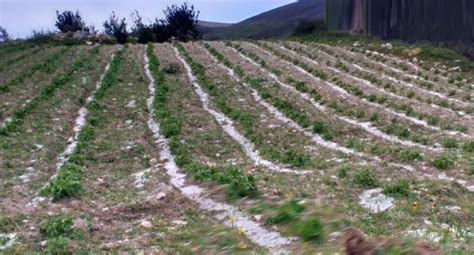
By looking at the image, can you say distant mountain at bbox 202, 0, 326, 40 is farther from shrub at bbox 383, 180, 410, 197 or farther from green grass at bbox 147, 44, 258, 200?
shrub at bbox 383, 180, 410, 197

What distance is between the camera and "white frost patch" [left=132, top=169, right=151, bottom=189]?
7.49m

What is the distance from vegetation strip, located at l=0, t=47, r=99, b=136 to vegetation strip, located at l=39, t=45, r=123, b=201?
2.30ft

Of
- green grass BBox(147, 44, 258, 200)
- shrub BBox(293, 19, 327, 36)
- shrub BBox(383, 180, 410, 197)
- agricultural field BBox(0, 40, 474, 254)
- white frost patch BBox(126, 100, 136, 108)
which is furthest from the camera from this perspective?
shrub BBox(293, 19, 327, 36)

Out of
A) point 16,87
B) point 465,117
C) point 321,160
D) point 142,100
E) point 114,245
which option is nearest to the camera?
point 114,245

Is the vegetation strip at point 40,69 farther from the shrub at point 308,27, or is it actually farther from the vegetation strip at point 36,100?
the shrub at point 308,27

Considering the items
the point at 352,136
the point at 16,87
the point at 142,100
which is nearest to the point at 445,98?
the point at 352,136

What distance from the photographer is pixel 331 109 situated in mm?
11617

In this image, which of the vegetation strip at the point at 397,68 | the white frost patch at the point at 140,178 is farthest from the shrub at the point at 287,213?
the vegetation strip at the point at 397,68

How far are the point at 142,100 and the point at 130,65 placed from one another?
5.45 meters

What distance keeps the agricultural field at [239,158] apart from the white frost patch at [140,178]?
0.14 ft

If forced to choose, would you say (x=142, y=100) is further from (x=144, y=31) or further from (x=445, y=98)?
(x=144, y=31)

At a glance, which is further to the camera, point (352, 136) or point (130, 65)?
point (130, 65)

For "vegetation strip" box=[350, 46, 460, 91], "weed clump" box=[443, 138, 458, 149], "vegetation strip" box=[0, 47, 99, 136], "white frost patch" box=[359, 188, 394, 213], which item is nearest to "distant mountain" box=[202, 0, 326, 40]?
"vegetation strip" box=[350, 46, 460, 91]

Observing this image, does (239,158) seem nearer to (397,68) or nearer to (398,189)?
(398,189)
